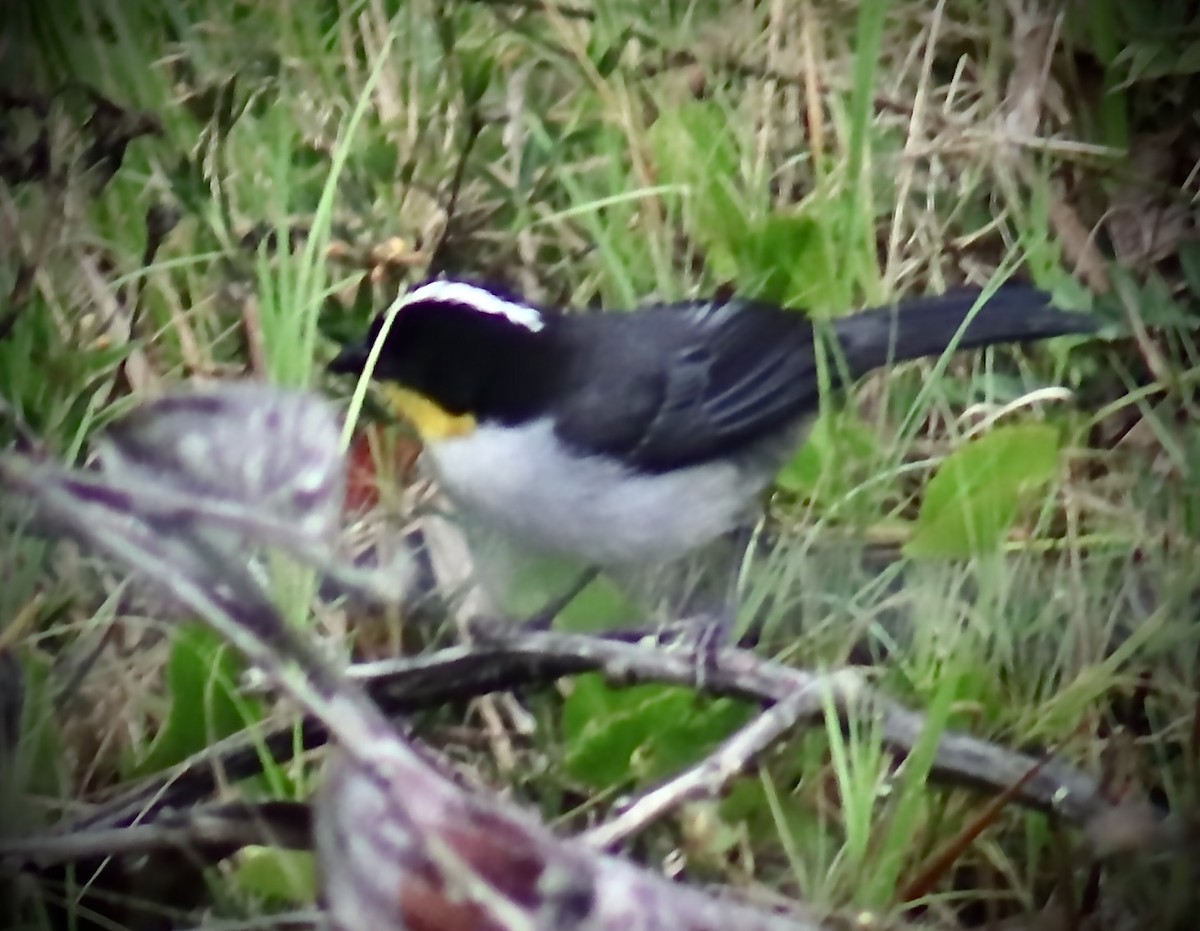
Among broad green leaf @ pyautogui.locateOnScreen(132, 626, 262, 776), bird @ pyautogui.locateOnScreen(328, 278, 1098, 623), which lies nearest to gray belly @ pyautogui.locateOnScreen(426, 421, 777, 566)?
bird @ pyautogui.locateOnScreen(328, 278, 1098, 623)

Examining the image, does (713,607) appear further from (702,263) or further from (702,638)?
(702,263)

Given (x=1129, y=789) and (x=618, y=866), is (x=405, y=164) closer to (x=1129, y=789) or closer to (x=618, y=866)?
(x=618, y=866)

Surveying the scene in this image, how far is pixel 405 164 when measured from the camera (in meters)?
0.76

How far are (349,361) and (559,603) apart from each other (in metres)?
0.17

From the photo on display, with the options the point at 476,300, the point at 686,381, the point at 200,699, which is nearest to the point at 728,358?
the point at 686,381

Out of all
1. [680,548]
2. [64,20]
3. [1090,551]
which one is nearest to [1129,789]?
[1090,551]

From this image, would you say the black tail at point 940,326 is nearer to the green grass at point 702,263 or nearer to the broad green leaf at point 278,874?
the green grass at point 702,263

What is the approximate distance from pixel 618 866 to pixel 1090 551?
0.30 metres

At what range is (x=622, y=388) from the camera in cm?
80

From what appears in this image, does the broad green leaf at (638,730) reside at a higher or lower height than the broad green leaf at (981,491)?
lower

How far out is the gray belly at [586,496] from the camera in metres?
0.76

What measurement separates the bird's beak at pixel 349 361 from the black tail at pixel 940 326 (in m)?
0.25

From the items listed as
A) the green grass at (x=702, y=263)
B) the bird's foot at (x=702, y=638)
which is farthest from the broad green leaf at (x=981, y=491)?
the bird's foot at (x=702, y=638)

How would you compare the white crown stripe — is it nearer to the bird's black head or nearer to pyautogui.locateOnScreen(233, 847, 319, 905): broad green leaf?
the bird's black head
